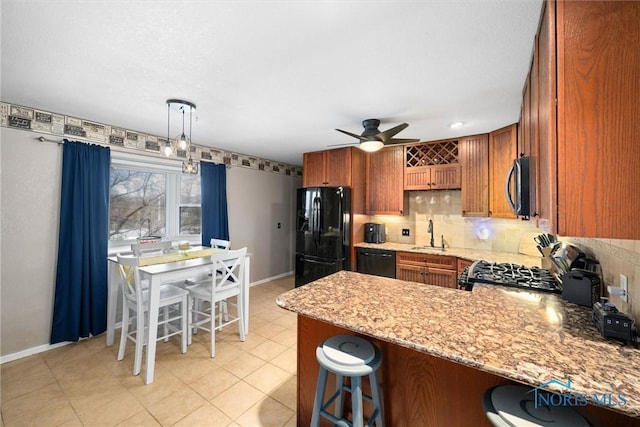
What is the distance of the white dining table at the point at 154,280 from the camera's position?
203 centimetres

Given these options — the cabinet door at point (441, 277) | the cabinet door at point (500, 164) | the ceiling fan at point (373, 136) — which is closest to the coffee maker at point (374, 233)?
the cabinet door at point (441, 277)

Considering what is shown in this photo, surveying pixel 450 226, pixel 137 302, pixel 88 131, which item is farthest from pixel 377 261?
pixel 88 131

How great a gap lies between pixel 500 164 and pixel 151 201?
14.4ft

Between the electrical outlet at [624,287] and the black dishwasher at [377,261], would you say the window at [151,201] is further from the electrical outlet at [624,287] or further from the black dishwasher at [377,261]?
the electrical outlet at [624,287]

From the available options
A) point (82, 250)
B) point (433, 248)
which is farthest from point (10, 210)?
point (433, 248)

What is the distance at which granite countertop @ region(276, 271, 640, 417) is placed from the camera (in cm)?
76

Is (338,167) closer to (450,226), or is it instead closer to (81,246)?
(450,226)

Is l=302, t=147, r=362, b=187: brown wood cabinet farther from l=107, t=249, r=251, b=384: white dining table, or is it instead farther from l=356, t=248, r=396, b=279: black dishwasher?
l=107, t=249, r=251, b=384: white dining table

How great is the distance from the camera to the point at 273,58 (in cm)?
156

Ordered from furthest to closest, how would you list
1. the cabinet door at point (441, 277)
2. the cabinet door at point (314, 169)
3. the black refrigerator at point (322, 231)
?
the cabinet door at point (314, 169) → the black refrigerator at point (322, 231) → the cabinet door at point (441, 277)

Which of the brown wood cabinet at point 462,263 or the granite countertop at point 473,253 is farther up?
the granite countertop at point 473,253

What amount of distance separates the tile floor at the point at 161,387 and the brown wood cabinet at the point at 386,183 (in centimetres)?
222

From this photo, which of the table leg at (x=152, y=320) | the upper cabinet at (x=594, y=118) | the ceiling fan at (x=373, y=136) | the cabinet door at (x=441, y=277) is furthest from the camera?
the cabinet door at (x=441, y=277)

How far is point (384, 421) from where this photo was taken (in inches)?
50.1
